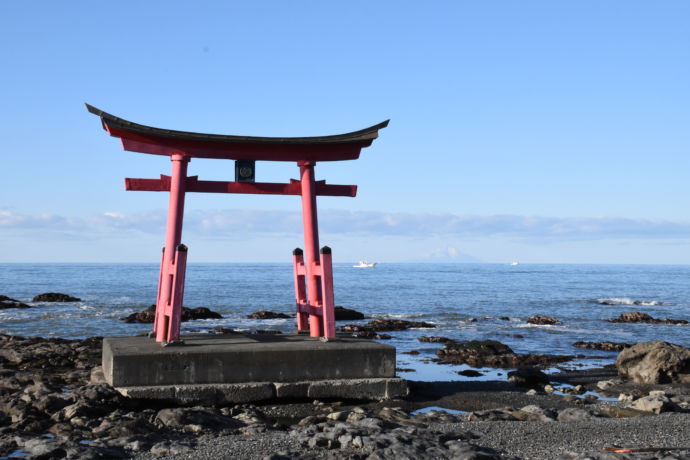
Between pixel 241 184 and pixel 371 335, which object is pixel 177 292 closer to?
pixel 241 184

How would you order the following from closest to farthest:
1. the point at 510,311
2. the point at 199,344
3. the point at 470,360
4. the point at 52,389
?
the point at 52,389 → the point at 199,344 → the point at 470,360 → the point at 510,311

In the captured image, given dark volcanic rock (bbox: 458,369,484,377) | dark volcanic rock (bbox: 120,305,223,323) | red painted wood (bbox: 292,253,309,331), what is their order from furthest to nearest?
dark volcanic rock (bbox: 120,305,223,323) → dark volcanic rock (bbox: 458,369,484,377) → red painted wood (bbox: 292,253,309,331)

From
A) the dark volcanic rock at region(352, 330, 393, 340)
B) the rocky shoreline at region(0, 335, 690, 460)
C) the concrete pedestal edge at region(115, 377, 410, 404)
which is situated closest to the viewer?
the rocky shoreline at region(0, 335, 690, 460)

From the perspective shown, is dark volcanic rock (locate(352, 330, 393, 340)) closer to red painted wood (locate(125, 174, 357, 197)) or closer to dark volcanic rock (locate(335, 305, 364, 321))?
dark volcanic rock (locate(335, 305, 364, 321))

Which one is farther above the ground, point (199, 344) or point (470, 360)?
point (199, 344)

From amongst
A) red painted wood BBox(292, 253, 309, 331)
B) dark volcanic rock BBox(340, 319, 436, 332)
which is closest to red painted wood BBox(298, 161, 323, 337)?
red painted wood BBox(292, 253, 309, 331)

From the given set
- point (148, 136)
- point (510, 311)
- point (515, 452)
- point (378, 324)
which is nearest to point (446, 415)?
point (515, 452)

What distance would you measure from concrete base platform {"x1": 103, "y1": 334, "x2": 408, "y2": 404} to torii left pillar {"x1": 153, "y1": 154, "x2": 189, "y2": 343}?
308 millimetres

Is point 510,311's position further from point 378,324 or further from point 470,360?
point 470,360

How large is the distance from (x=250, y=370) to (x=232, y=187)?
127 inches

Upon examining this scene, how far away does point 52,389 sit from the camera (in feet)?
32.1

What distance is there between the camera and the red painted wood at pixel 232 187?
37.7 feet

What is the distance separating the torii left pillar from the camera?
10391mm

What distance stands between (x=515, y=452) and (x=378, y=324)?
19.6m
